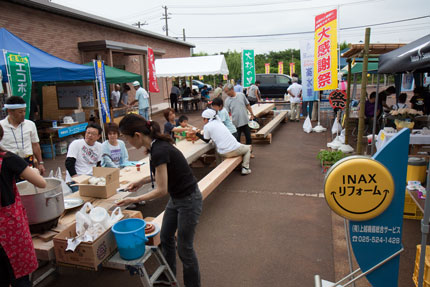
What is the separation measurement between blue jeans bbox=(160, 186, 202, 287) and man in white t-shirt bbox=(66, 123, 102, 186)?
6.25ft

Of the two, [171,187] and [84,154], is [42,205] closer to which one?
[171,187]

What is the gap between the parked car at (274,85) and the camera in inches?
791

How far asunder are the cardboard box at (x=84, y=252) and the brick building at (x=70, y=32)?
9.84 m

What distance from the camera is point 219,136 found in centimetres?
595

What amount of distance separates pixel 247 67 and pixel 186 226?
37.0ft

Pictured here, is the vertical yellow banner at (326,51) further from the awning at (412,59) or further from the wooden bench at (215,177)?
the wooden bench at (215,177)

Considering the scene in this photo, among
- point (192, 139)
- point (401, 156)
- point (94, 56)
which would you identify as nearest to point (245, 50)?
point (94, 56)

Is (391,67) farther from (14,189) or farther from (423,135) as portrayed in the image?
(14,189)

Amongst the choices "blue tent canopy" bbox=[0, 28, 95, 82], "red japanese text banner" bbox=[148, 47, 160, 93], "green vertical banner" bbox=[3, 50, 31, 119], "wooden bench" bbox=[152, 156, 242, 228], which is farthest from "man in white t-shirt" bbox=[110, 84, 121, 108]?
"wooden bench" bbox=[152, 156, 242, 228]

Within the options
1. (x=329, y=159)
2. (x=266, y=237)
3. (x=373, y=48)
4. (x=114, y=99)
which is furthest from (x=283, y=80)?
(x=266, y=237)

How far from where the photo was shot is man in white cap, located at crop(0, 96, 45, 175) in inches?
161

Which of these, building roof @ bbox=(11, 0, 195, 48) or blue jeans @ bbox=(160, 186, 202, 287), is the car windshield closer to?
building roof @ bbox=(11, 0, 195, 48)

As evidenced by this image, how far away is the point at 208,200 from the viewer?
17.6 feet

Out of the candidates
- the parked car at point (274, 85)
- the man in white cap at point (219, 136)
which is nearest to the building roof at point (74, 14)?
the parked car at point (274, 85)
